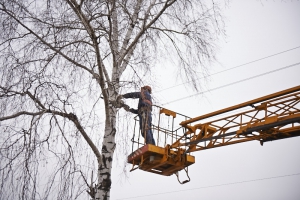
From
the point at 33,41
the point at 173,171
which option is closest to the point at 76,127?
the point at 33,41

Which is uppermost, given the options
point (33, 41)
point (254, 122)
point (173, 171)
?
point (33, 41)

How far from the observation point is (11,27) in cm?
498

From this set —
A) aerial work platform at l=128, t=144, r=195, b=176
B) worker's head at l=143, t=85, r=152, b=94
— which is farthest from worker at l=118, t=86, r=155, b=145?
aerial work platform at l=128, t=144, r=195, b=176

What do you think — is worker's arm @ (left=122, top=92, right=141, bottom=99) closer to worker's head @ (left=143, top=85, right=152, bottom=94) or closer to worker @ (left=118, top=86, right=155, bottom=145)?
worker @ (left=118, top=86, right=155, bottom=145)

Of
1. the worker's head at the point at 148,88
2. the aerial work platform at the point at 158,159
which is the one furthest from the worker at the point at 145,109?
the aerial work platform at the point at 158,159

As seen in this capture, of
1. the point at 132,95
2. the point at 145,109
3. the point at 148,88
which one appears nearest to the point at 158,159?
the point at 145,109

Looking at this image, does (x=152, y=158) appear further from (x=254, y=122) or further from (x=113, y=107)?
(x=254, y=122)

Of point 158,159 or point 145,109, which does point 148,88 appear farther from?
point 158,159

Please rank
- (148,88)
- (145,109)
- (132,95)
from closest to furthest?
(132,95) < (148,88) < (145,109)

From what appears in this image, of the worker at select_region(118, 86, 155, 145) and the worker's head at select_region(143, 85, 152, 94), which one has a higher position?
the worker's head at select_region(143, 85, 152, 94)

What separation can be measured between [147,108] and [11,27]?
2.89m

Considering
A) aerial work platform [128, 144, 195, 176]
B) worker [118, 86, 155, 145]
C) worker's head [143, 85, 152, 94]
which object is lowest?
aerial work platform [128, 144, 195, 176]

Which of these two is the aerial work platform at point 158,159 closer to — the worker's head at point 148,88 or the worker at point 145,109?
the worker at point 145,109

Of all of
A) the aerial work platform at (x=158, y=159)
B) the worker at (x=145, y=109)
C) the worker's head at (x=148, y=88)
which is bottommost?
the aerial work platform at (x=158, y=159)
